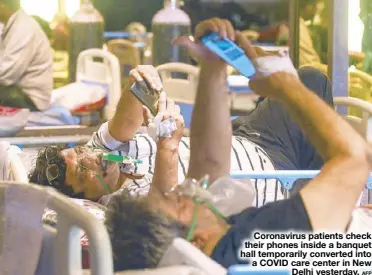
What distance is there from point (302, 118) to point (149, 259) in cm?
30

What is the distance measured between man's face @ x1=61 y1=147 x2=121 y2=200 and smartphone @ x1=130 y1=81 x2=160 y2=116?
0.82 feet

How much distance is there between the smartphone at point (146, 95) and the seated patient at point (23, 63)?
1.73 metres

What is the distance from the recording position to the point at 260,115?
2025 mm

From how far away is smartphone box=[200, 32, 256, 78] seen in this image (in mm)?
1268

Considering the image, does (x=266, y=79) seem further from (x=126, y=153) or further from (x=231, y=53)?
(x=126, y=153)

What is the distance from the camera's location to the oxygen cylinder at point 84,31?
4457mm

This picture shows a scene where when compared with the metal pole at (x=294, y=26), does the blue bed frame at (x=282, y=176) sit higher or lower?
lower

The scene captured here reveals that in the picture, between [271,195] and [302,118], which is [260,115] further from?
[302,118]

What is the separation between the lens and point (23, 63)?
3500 millimetres

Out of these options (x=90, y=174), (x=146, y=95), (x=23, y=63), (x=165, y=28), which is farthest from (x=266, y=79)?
(x=165, y=28)

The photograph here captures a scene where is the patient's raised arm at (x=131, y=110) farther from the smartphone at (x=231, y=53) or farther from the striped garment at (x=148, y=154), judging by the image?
the smartphone at (x=231, y=53)

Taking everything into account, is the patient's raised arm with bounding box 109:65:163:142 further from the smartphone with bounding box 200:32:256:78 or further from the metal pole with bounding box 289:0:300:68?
the metal pole with bounding box 289:0:300:68

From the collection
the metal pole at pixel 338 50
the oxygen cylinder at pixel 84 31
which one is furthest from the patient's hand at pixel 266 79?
the oxygen cylinder at pixel 84 31

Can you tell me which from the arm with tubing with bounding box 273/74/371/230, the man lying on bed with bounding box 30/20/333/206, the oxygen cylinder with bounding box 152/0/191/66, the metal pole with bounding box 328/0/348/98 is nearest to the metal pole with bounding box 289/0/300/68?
the metal pole with bounding box 328/0/348/98
